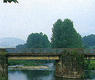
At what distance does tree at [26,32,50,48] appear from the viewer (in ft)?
465

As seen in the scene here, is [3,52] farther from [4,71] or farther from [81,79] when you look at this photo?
[81,79]

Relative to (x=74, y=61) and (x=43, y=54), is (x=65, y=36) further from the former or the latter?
(x=74, y=61)

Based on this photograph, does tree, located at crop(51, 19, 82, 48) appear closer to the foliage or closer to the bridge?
the bridge

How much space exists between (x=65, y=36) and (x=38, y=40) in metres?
42.7

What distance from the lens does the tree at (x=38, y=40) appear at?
142 meters

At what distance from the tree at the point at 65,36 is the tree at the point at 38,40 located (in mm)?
29961

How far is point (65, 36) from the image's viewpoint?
343ft

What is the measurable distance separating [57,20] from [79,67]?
55987 millimetres

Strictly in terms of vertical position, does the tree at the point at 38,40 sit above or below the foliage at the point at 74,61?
above

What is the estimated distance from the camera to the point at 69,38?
104812mm

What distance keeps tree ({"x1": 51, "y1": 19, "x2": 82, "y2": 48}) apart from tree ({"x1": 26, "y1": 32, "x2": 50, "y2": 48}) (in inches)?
1180

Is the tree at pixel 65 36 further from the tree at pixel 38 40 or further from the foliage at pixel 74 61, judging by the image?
the foliage at pixel 74 61

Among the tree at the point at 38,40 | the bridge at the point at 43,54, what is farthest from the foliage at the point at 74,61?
the tree at the point at 38,40

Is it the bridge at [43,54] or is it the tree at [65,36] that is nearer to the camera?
the bridge at [43,54]
